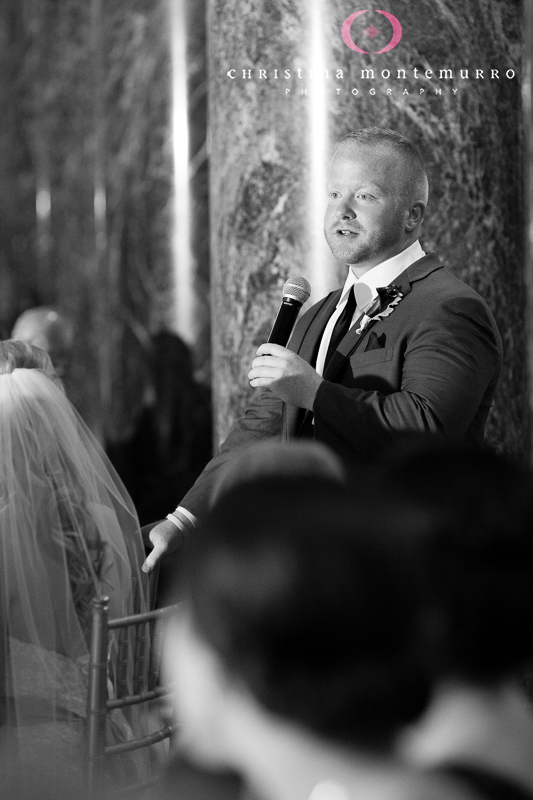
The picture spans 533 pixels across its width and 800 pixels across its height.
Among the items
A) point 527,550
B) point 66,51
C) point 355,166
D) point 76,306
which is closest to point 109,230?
point 76,306

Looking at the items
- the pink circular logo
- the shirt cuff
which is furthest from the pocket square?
the pink circular logo

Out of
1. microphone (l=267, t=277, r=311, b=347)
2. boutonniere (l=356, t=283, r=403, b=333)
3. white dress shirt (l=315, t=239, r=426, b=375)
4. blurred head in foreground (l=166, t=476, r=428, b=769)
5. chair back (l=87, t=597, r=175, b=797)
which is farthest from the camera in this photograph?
white dress shirt (l=315, t=239, r=426, b=375)

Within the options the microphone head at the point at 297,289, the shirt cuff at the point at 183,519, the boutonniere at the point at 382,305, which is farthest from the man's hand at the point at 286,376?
the shirt cuff at the point at 183,519

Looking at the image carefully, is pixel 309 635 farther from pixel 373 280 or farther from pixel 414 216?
pixel 414 216

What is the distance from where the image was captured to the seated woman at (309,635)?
2.99ft

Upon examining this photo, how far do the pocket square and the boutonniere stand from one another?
0.16ft

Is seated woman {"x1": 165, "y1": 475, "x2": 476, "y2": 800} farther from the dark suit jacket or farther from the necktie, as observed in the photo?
the necktie

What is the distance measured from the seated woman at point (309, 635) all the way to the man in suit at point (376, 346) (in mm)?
1721

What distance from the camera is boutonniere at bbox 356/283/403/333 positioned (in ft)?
10.2

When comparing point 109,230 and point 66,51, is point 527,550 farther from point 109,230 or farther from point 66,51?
point 66,51

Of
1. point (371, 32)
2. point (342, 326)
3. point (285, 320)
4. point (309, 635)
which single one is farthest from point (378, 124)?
point (309, 635)

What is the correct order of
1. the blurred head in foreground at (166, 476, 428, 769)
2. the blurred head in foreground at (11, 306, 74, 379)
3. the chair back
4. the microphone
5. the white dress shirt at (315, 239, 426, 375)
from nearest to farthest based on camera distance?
the blurred head in foreground at (166, 476, 428, 769) → the chair back → the microphone → the white dress shirt at (315, 239, 426, 375) → the blurred head in foreground at (11, 306, 74, 379)

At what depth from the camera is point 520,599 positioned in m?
1.00

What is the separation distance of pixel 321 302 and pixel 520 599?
250 cm
